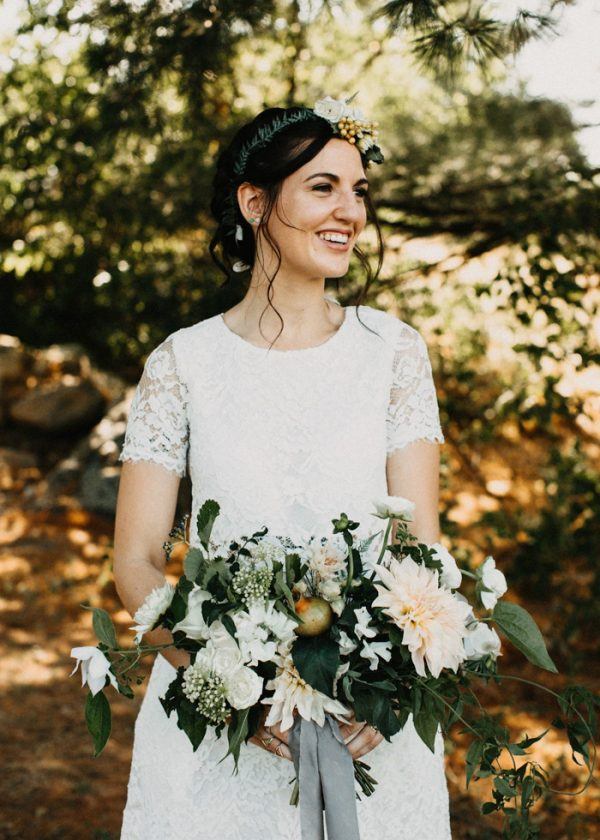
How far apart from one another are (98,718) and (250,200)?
1.37 m

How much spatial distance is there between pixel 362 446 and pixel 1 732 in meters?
3.38

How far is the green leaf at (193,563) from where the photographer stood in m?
Result: 1.61

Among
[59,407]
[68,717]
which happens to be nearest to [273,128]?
[68,717]

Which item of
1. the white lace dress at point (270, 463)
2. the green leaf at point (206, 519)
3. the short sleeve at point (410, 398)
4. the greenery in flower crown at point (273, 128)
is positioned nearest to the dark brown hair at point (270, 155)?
the greenery in flower crown at point (273, 128)

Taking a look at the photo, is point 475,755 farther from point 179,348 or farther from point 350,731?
point 179,348

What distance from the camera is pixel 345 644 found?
63.8 inches

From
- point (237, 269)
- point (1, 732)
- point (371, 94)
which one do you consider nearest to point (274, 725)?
point (237, 269)

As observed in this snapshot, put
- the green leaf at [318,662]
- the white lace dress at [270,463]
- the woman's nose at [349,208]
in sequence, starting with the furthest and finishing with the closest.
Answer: the woman's nose at [349,208] → the white lace dress at [270,463] → the green leaf at [318,662]

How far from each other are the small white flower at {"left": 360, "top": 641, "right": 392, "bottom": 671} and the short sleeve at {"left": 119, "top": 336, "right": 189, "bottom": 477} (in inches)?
31.3

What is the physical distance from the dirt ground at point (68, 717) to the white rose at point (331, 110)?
219 cm

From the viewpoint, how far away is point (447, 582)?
5.56 ft

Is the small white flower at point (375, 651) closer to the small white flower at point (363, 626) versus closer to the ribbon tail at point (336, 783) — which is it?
the small white flower at point (363, 626)

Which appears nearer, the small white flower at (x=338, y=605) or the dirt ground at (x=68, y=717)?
the small white flower at (x=338, y=605)

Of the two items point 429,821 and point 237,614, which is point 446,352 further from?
point 237,614
